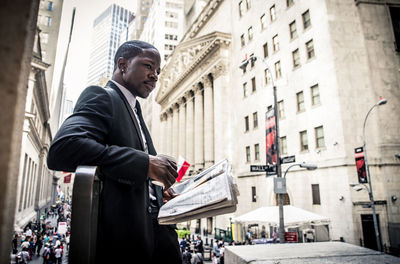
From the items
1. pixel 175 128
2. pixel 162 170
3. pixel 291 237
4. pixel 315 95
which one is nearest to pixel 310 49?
pixel 315 95

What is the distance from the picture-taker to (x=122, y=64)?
2162mm

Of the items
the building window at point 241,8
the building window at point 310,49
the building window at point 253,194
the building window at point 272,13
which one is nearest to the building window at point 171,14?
the building window at point 241,8

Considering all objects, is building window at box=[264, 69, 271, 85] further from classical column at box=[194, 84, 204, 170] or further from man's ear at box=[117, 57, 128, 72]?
man's ear at box=[117, 57, 128, 72]

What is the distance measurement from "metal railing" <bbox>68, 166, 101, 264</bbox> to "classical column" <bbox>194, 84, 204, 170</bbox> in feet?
125

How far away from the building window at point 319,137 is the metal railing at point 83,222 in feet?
73.7

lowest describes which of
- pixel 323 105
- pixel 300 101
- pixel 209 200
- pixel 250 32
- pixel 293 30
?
pixel 209 200

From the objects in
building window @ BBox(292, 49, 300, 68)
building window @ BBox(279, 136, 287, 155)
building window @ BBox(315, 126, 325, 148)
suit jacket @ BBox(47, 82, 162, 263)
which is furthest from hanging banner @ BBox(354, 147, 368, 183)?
suit jacket @ BBox(47, 82, 162, 263)

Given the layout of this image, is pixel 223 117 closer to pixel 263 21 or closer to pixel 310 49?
pixel 263 21

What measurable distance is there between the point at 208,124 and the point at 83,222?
118ft

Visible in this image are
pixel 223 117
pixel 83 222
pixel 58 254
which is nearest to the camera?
pixel 83 222

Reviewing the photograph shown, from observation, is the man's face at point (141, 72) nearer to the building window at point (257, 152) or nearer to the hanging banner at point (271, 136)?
the hanging banner at point (271, 136)

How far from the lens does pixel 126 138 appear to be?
1734 millimetres

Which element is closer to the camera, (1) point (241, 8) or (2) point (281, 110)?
(2) point (281, 110)

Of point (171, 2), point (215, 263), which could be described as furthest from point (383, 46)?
point (171, 2)
